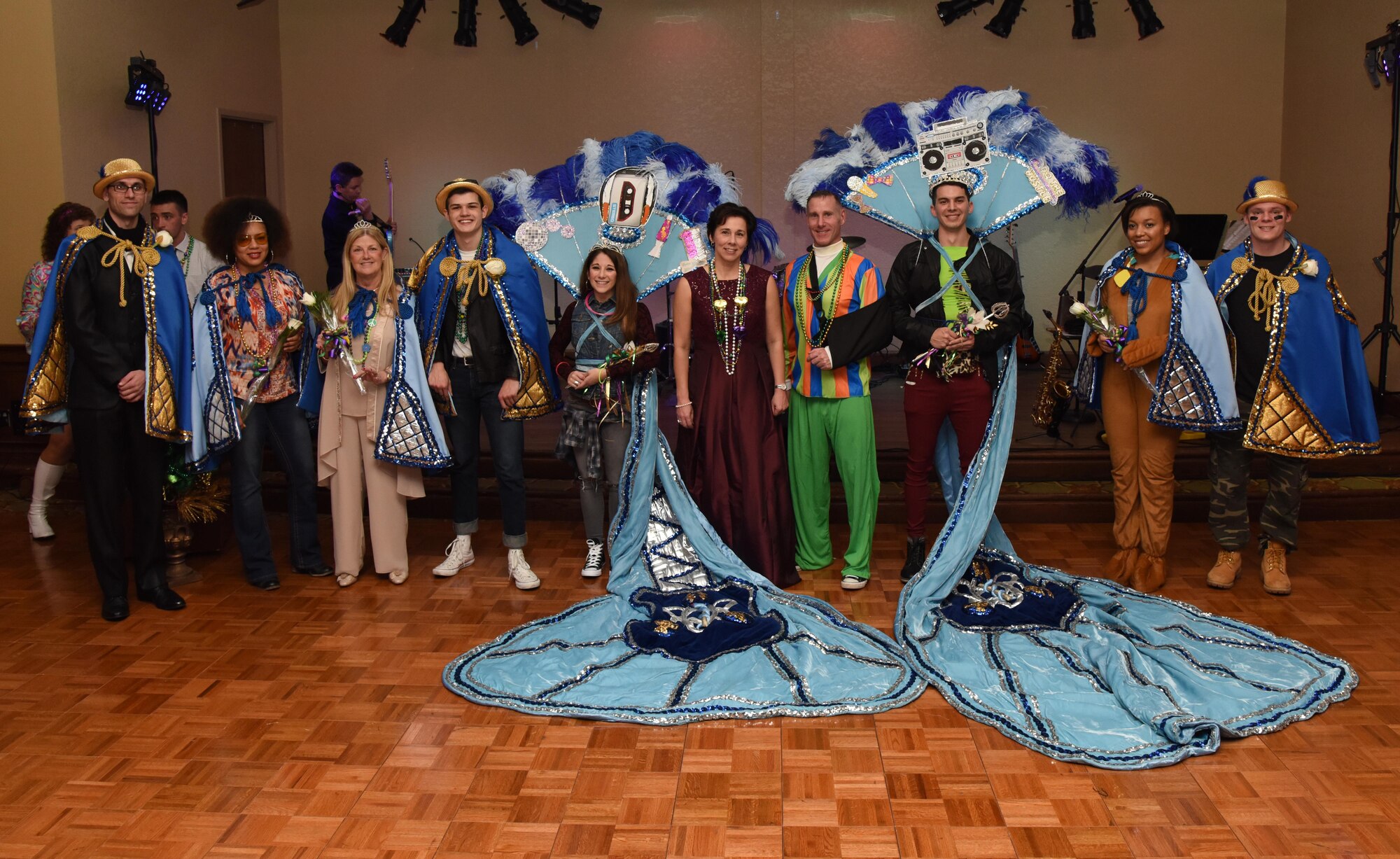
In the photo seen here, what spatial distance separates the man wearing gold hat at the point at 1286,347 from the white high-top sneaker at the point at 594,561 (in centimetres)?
257

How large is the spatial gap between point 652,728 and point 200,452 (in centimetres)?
224

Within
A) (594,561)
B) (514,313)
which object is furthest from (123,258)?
(594,561)

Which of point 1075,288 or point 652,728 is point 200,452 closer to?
point 652,728

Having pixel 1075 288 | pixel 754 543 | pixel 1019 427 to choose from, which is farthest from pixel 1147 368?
pixel 1075 288

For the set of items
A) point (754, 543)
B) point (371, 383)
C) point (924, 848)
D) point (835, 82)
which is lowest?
point (924, 848)

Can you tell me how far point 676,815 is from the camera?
9.23 feet

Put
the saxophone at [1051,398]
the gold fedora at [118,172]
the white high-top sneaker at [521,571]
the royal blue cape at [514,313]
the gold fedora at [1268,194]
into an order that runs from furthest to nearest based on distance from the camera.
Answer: the saxophone at [1051,398] < the white high-top sneaker at [521,571] < the royal blue cape at [514,313] < the gold fedora at [1268,194] < the gold fedora at [118,172]

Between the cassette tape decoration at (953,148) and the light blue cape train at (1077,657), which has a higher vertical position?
the cassette tape decoration at (953,148)

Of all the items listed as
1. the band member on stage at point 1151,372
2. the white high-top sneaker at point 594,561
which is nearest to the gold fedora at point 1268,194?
the band member on stage at point 1151,372

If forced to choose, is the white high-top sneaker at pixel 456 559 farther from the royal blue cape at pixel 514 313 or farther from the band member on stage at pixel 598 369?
the royal blue cape at pixel 514 313

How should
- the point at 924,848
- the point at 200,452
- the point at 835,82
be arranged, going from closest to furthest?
the point at 924,848, the point at 200,452, the point at 835,82

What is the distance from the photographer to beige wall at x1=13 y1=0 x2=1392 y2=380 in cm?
A: 982

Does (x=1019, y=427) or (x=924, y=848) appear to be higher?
(x=1019, y=427)

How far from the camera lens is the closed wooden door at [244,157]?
31.4 ft
